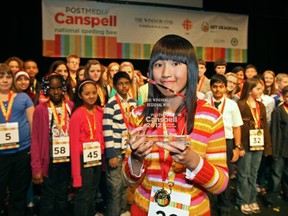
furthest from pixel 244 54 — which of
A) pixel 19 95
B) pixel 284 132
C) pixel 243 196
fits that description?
pixel 19 95

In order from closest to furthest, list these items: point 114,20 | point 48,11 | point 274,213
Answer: point 274,213 < point 48,11 < point 114,20

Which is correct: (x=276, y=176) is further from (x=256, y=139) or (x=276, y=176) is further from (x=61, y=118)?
(x=61, y=118)

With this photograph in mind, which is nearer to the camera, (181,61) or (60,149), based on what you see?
(181,61)

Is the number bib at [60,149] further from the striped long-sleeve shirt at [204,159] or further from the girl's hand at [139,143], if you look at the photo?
the girl's hand at [139,143]

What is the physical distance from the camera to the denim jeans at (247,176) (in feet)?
13.5

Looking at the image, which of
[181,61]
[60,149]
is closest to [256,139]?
[60,149]

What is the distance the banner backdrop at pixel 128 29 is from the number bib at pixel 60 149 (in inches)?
140

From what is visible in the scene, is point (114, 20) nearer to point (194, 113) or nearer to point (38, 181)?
point (38, 181)

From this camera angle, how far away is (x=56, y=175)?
337cm

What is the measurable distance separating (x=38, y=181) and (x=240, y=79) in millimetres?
3924

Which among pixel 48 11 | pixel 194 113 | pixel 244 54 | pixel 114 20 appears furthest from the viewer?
pixel 244 54

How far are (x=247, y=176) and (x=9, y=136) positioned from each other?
111 inches

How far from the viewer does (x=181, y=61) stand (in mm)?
1406

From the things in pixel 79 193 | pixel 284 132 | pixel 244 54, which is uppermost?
pixel 244 54
